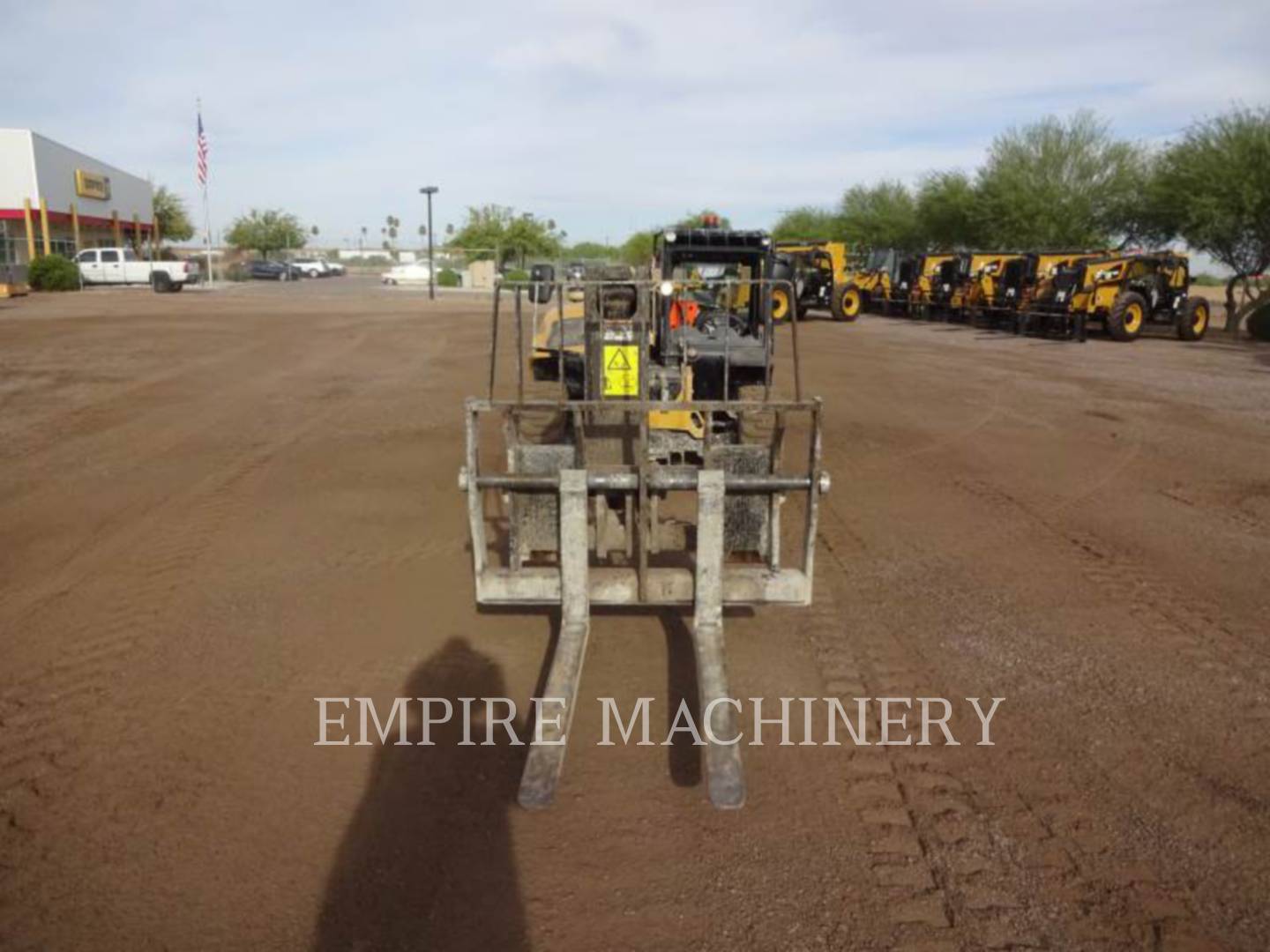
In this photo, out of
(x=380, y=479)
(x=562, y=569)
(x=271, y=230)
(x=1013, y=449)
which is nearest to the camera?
(x=562, y=569)

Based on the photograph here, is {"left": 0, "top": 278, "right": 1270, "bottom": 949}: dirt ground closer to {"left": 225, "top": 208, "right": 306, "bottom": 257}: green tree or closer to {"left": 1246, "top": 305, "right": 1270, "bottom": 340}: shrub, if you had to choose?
{"left": 1246, "top": 305, "right": 1270, "bottom": 340}: shrub

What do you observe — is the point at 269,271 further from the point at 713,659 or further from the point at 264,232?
the point at 713,659

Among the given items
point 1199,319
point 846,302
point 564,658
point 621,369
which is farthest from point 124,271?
point 564,658

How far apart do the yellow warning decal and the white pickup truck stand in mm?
38618

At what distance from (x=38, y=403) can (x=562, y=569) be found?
33.2ft

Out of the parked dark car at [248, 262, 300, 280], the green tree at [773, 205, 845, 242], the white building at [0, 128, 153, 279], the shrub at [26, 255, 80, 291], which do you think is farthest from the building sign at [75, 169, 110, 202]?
the green tree at [773, 205, 845, 242]

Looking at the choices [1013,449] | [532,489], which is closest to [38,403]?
[532,489]

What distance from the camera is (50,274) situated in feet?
119

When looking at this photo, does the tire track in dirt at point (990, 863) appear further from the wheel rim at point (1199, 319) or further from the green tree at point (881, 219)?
the green tree at point (881, 219)

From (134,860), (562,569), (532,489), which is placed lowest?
(134,860)

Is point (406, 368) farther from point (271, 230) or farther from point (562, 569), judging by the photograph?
point (271, 230)

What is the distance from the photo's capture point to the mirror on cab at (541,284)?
5.45 meters

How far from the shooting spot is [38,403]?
11469 millimetres

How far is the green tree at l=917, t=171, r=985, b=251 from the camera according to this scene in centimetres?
3794
